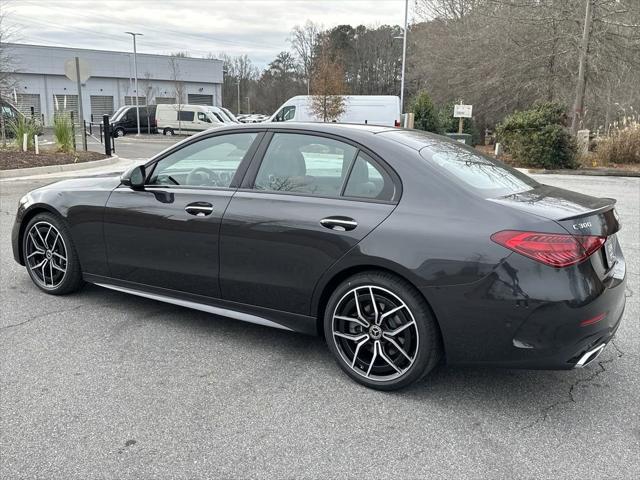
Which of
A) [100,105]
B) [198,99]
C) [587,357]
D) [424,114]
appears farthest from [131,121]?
[587,357]

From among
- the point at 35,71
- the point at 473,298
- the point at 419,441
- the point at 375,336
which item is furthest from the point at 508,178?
the point at 35,71

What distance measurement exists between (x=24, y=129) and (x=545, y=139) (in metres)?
15.3

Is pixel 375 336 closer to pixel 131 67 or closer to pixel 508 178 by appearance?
pixel 508 178

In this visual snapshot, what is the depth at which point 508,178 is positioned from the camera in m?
3.70

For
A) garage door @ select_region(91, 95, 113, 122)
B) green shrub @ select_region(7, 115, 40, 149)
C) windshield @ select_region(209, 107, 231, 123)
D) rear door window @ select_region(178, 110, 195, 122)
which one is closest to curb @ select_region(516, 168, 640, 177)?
green shrub @ select_region(7, 115, 40, 149)

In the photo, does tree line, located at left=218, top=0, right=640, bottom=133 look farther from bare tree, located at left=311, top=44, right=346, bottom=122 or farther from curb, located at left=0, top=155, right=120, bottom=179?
curb, located at left=0, top=155, right=120, bottom=179

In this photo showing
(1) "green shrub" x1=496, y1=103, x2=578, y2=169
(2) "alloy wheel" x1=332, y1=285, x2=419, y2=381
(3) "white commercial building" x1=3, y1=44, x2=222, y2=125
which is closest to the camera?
(2) "alloy wheel" x1=332, y1=285, x2=419, y2=381

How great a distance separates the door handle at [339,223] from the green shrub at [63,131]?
15.7 meters

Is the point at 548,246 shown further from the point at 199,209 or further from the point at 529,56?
the point at 529,56

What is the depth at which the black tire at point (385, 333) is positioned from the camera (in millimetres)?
3096

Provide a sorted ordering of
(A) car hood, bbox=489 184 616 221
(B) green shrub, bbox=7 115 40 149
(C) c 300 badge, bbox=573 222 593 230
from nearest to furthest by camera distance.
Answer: (C) c 300 badge, bbox=573 222 593 230 < (A) car hood, bbox=489 184 616 221 < (B) green shrub, bbox=7 115 40 149

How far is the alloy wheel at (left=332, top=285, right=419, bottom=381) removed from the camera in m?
3.17

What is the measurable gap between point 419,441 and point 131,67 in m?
63.4

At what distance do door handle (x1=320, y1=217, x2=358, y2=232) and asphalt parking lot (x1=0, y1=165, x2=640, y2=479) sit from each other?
926mm
